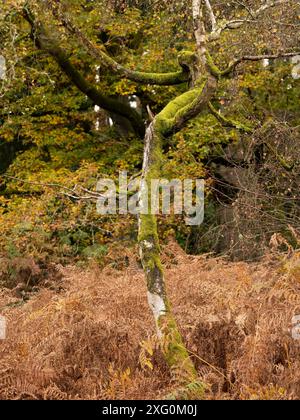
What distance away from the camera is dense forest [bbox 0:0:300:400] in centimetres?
624

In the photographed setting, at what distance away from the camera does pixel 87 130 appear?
715 inches

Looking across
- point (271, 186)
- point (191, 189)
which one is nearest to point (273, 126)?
point (271, 186)

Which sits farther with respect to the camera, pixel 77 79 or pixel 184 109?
pixel 77 79

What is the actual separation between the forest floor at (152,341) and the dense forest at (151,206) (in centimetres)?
2

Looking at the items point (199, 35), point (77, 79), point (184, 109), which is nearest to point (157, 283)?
point (184, 109)

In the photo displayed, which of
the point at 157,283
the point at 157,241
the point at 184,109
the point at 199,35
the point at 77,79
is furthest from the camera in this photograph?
the point at 77,79

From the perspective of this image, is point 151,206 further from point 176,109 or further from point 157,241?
point 176,109

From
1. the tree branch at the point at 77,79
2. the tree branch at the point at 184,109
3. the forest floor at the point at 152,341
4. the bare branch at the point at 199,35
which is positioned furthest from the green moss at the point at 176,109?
the tree branch at the point at 77,79

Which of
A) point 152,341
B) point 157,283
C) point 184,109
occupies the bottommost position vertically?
point 152,341

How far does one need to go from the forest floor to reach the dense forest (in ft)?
0.07

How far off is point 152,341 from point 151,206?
134 cm

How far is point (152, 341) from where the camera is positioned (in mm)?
6113

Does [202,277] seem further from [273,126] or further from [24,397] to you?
[273,126]

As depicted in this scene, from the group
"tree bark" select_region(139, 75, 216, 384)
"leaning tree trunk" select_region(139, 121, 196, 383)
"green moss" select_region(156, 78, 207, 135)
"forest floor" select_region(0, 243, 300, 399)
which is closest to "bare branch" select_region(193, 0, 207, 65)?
"green moss" select_region(156, 78, 207, 135)
